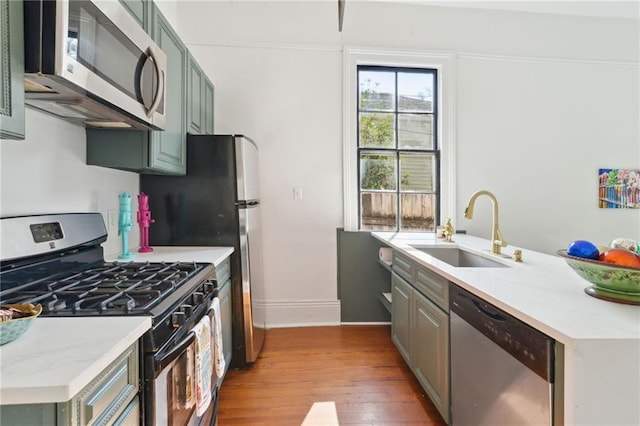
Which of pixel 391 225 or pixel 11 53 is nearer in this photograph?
pixel 11 53

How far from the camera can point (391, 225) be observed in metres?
3.00

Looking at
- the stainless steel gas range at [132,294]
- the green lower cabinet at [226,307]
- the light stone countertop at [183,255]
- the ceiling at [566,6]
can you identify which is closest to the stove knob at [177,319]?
the stainless steel gas range at [132,294]

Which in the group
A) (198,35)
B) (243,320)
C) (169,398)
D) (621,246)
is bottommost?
(243,320)

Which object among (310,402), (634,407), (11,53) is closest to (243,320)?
(310,402)

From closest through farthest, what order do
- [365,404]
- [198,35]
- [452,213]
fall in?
[365,404], [198,35], [452,213]

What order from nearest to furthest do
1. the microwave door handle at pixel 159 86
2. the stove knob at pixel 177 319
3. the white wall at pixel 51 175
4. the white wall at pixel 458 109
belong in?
the stove knob at pixel 177 319
the white wall at pixel 51 175
the microwave door handle at pixel 159 86
the white wall at pixel 458 109

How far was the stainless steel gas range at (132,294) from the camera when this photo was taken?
89 cm

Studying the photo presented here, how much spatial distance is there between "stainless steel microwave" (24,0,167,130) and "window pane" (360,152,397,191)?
190cm

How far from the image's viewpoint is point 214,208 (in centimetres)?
205

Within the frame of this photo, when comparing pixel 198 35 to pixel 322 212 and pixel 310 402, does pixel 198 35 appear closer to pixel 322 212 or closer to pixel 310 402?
pixel 322 212

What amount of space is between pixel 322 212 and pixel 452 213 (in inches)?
49.0

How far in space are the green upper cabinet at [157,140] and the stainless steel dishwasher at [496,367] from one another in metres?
1.61

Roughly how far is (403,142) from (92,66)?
255 centimetres

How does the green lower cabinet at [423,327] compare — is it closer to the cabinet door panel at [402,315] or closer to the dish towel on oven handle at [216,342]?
the cabinet door panel at [402,315]
